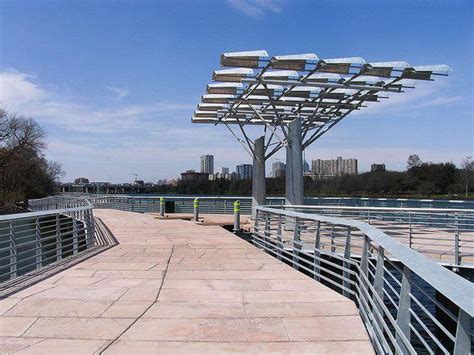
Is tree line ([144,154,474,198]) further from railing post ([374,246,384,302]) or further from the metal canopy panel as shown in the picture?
railing post ([374,246,384,302])

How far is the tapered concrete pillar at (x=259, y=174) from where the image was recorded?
92.5ft

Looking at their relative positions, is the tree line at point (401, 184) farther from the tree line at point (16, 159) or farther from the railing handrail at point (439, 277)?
the railing handrail at point (439, 277)

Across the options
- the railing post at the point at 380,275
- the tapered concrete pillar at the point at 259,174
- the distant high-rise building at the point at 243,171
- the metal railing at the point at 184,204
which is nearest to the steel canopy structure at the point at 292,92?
the tapered concrete pillar at the point at 259,174

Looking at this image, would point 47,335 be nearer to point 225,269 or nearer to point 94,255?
point 225,269

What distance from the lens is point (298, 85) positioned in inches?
848

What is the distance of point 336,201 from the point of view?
34000mm

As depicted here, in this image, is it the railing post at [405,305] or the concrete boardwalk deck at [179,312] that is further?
the concrete boardwalk deck at [179,312]

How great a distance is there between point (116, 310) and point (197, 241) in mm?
10194

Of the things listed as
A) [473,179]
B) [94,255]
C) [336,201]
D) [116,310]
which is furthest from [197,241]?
[473,179]

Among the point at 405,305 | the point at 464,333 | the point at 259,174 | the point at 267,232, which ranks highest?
the point at 259,174

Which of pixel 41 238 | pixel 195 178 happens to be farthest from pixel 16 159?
pixel 41 238

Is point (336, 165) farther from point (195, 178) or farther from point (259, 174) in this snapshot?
point (259, 174)

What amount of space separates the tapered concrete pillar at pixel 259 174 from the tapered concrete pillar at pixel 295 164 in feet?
14.5

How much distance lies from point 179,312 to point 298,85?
15.9 meters
